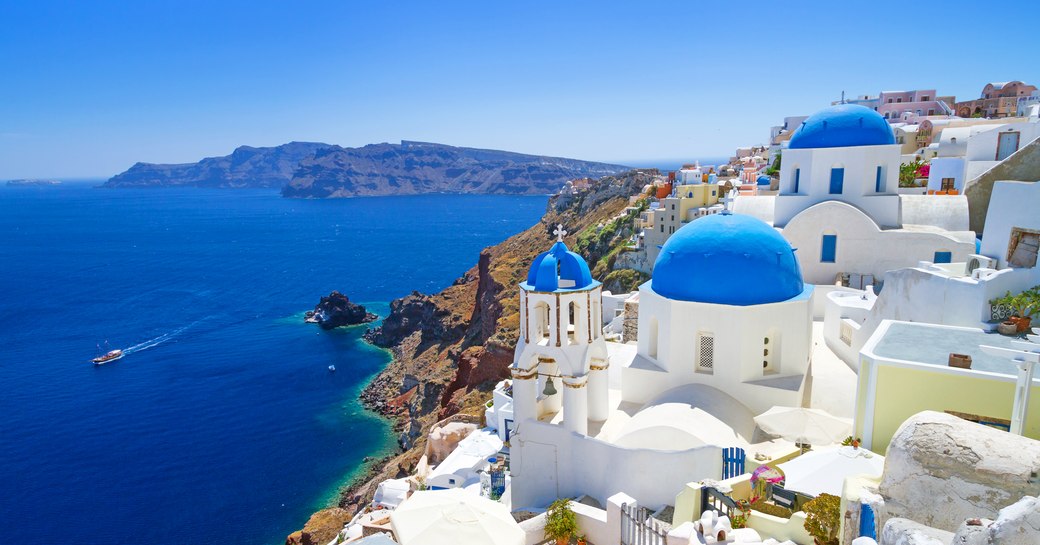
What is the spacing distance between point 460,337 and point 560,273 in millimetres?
48182

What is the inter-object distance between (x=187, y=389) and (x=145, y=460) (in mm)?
12693

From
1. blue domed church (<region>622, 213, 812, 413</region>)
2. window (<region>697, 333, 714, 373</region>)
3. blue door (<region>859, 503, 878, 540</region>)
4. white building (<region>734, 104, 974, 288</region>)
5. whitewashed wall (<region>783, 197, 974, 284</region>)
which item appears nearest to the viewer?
blue door (<region>859, 503, 878, 540</region>)

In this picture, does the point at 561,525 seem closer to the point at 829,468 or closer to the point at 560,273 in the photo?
the point at 829,468

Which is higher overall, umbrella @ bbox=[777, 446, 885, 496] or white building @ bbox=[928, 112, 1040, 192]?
white building @ bbox=[928, 112, 1040, 192]

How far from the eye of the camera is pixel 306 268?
10806cm

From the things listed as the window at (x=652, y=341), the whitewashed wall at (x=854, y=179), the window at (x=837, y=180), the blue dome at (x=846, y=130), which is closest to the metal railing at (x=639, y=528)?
the window at (x=652, y=341)

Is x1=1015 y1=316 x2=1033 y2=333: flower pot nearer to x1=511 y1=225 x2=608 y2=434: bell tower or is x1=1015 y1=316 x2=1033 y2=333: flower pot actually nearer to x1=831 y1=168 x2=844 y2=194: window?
x1=511 y1=225 x2=608 y2=434: bell tower

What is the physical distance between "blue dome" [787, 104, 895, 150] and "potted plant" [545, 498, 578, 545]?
18610 millimetres

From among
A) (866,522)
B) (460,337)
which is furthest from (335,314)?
(866,522)

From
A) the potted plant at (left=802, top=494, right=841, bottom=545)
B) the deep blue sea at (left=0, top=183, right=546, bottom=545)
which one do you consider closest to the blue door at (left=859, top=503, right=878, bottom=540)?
the potted plant at (left=802, top=494, right=841, bottom=545)

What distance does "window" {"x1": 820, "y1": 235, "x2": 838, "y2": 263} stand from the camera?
2250cm

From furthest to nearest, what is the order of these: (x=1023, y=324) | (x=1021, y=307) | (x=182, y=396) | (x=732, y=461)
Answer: (x=182, y=396), (x=1021, y=307), (x=1023, y=324), (x=732, y=461)

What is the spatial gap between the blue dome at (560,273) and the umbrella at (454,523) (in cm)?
509

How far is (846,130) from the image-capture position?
23219mm
